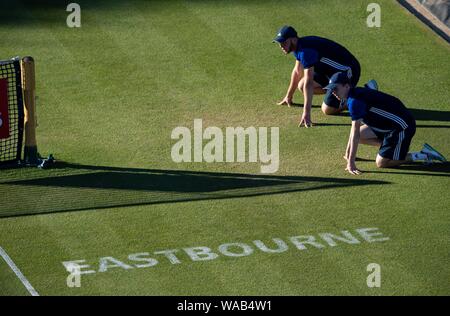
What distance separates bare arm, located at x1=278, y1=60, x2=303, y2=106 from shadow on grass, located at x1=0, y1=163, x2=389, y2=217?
2253 mm

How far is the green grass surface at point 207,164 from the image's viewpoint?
12.2 m

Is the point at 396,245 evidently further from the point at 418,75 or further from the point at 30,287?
the point at 418,75

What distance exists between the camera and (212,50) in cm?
1844

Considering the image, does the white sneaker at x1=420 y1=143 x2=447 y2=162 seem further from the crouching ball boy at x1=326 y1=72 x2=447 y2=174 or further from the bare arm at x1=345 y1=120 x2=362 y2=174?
the bare arm at x1=345 y1=120 x2=362 y2=174

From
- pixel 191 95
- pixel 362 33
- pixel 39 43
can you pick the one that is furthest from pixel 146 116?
pixel 362 33

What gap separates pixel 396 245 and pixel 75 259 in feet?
11.8

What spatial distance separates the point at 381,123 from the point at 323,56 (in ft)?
6.08

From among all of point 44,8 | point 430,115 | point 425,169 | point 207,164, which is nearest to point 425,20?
point 430,115

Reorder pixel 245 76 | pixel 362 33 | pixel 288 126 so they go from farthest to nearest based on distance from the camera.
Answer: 1. pixel 362 33
2. pixel 245 76
3. pixel 288 126

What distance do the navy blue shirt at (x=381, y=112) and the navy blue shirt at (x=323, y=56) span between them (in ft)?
Answer: 4.83

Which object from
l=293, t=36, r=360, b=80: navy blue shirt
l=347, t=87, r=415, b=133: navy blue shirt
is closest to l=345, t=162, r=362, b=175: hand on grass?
l=347, t=87, r=415, b=133: navy blue shirt

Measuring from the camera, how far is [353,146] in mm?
14289

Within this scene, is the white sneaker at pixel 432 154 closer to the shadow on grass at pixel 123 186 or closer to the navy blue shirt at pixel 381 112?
the navy blue shirt at pixel 381 112

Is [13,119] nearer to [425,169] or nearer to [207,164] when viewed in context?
[207,164]
